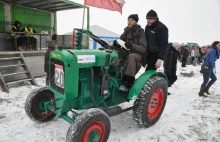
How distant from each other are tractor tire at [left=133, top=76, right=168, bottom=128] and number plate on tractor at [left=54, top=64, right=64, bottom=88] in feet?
4.17

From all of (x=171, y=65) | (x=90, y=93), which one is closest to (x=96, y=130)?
(x=90, y=93)

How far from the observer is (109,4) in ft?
22.3

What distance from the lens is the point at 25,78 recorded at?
5977mm

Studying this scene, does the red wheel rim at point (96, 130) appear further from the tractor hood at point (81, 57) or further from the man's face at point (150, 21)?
the man's face at point (150, 21)

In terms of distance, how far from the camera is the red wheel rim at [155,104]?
347 cm

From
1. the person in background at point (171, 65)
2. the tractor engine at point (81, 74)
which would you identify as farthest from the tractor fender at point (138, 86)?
the person in background at point (171, 65)

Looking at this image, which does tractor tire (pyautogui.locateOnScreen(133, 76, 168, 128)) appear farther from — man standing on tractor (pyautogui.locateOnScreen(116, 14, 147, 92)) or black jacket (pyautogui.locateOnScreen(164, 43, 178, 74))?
black jacket (pyautogui.locateOnScreen(164, 43, 178, 74))

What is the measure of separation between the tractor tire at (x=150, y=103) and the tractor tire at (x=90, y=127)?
0.73 m

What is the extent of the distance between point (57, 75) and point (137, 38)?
1595 millimetres

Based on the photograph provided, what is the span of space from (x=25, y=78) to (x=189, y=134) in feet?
16.1

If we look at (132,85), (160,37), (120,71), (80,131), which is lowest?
(80,131)

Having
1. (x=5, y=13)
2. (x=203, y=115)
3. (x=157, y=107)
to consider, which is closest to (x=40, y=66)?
(x=5, y=13)

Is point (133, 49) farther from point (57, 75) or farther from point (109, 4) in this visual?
point (109, 4)

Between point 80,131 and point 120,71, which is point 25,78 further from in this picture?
point 80,131
